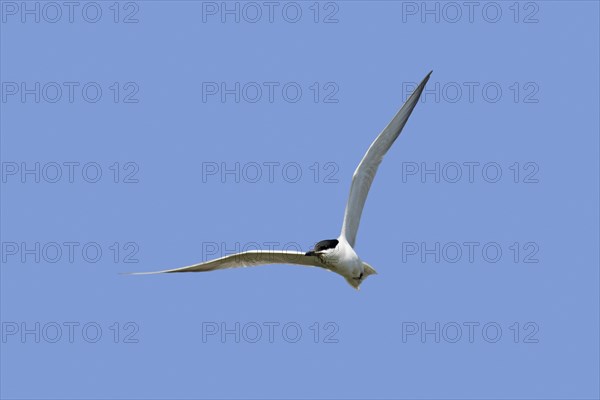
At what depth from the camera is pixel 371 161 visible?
18438 mm

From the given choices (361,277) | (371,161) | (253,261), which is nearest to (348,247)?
(361,277)

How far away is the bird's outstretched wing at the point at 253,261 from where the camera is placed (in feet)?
60.2

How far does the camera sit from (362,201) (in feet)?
61.5

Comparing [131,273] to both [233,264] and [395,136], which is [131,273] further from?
[395,136]

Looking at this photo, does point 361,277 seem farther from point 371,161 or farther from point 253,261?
point 371,161

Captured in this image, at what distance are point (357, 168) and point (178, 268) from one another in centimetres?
308

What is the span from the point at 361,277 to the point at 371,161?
1839mm

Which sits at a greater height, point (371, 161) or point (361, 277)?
point (371, 161)

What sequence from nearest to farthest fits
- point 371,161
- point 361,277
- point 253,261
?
point 371,161 → point 253,261 → point 361,277

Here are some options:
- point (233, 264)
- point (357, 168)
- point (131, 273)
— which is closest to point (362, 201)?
point (357, 168)

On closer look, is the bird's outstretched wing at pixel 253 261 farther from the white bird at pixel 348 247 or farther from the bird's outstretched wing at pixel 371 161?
the bird's outstretched wing at pixel 371 161

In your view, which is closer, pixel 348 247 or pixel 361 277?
pixel 348 247

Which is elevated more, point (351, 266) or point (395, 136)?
point (395, 136)

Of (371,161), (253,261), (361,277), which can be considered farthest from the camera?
(361,277)
